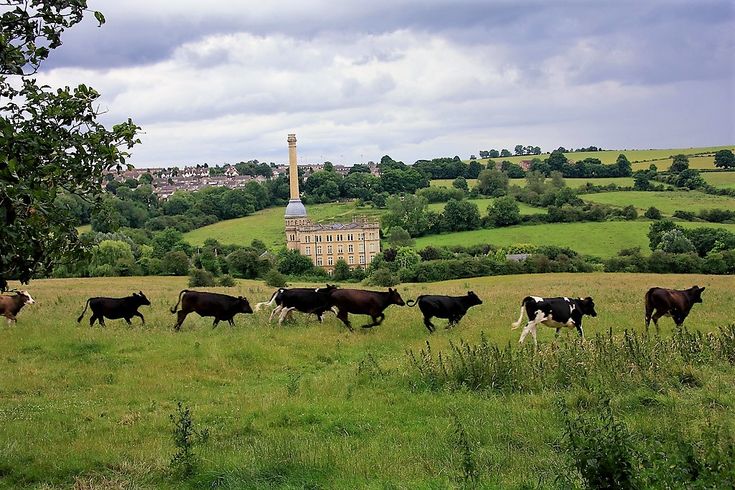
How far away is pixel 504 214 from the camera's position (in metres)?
107

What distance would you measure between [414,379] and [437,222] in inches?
3883

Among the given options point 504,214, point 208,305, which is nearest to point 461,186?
point 504,214

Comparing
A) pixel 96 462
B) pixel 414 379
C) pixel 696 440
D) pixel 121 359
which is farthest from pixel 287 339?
pixel 696 440

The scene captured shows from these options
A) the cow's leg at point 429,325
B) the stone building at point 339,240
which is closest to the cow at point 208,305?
the cow's leg at point 429,325

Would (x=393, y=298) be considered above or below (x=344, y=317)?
above

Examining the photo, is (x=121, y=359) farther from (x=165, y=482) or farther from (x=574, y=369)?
(x=574, y=369)

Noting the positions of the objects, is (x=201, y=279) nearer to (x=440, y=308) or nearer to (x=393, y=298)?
(x=393, y=298)

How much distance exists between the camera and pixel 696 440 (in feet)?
27.6

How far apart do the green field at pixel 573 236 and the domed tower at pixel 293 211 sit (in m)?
20.2

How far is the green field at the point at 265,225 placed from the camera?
11331 centimetres

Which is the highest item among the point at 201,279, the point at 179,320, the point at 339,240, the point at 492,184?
the point at 492,184

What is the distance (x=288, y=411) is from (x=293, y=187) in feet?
396

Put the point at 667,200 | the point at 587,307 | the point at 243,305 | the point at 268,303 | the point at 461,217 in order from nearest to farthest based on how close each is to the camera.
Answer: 1. the point at 587,307
2. the point at 243,305
3. the point at 268,303
4. the point at 667,200
5. the point at 461,217

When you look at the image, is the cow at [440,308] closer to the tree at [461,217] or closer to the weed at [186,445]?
the weed at [186,445]
